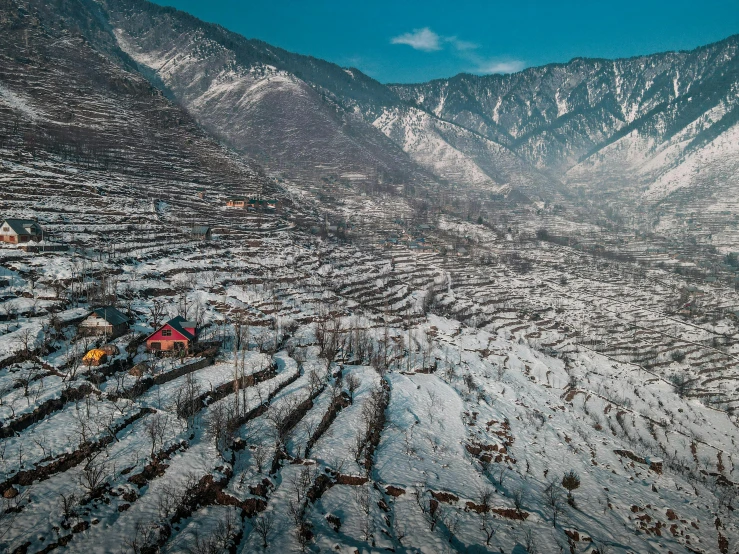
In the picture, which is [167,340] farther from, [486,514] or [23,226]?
[23,226]

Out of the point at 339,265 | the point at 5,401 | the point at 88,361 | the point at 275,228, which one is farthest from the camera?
the point at 275,228

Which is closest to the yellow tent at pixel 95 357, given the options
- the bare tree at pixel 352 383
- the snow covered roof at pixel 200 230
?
the bare tree at pixel 352 383

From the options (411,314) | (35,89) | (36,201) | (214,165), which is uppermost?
(35,89)

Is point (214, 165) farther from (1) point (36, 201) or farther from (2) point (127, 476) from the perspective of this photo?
(2) point (127, 476)

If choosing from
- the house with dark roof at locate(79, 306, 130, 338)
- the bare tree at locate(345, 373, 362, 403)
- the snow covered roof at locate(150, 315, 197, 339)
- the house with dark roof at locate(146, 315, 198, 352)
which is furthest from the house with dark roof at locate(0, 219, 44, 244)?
the bare tree at locate(345, 373, 362, 403)

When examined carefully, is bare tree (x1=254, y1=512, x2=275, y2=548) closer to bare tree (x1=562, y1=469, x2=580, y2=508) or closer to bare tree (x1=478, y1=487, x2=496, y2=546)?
bare tree (x1=478, y1=487, x2=496, y2=546)

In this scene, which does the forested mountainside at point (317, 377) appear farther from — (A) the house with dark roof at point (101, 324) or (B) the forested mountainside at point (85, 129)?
(B) the forested mountainside at point (85, 129)

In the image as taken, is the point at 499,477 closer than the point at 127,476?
No

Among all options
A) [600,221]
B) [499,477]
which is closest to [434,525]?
[499,477]
